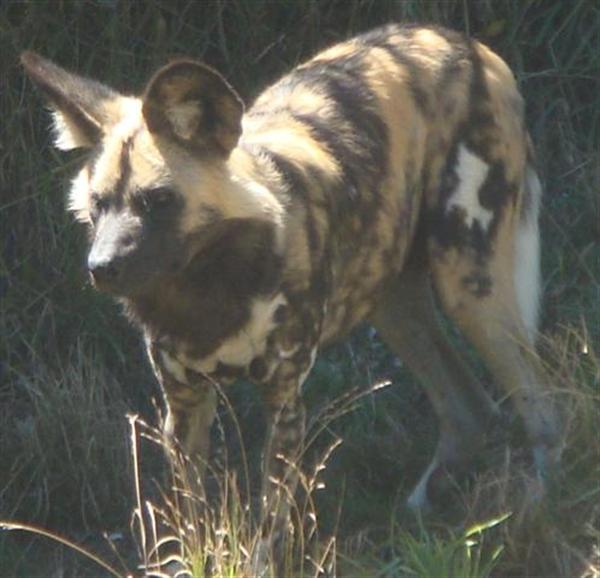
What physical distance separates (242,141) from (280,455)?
2.33ft

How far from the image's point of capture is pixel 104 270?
3.72 m

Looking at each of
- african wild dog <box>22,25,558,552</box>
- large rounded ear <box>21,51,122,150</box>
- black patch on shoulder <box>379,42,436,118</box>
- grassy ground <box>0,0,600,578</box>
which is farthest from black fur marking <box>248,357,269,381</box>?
black patch on shoulder <box>379,42,436,118</box>

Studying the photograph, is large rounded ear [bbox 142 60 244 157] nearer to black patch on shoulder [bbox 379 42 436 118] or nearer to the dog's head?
the dog's head

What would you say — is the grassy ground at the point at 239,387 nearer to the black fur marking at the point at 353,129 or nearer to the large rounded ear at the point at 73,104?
the black fur marking at the point at 353,129

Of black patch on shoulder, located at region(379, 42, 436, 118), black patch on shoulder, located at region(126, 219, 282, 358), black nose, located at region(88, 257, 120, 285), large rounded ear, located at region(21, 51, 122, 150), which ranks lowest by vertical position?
black patch on shoulder, located at region(126, 219, 282, 358)

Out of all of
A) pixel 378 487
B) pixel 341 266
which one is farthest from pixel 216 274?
pixel 378 487

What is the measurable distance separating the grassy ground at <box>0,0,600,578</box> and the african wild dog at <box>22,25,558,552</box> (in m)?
0.19

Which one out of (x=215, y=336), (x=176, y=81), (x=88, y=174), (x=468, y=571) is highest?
(x=176, y=81)

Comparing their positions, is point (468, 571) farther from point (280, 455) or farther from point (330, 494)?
point (330, 494)

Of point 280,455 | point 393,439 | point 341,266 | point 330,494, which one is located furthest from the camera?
point 393,439

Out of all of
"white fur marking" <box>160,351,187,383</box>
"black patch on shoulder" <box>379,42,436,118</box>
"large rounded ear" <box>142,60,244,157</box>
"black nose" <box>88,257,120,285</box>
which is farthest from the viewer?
"black patch on shoulder" <box>379,42,436,118</box>

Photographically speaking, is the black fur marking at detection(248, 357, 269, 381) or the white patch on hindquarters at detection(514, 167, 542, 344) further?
the white patch on hindquarters at detection(514, 167, 542, 344)

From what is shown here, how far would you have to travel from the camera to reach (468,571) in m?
3.82

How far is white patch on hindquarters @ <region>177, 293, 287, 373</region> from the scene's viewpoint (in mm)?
4035
